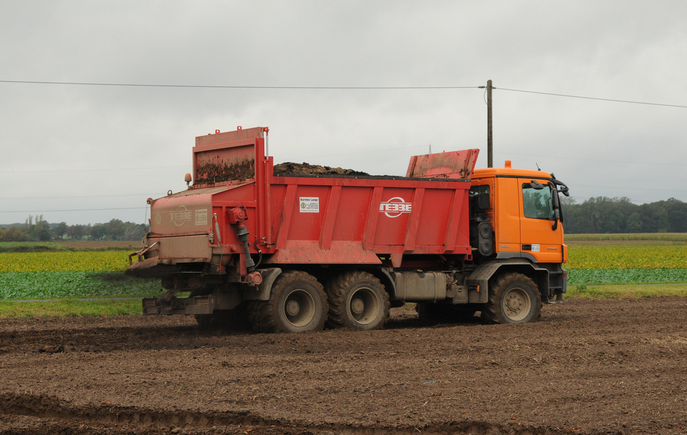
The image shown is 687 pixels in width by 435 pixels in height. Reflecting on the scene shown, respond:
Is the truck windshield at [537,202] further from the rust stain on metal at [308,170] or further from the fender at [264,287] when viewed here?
the fender at [264,287]

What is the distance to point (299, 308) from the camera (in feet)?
39.9

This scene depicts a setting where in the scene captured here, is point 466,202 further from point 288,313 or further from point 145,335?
point 145,335

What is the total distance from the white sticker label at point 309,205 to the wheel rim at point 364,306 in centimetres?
169

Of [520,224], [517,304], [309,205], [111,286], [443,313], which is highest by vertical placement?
[309,205]

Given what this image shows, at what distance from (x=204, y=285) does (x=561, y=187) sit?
25.0 feet

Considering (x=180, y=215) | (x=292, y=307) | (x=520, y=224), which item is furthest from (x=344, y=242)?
(x=520, y=224)

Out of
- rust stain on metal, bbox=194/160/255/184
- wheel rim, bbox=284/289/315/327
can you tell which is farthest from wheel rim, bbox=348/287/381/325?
rust stain on metal, bbox=194/160/255/184

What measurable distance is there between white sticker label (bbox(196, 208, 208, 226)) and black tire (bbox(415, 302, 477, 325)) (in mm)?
5851

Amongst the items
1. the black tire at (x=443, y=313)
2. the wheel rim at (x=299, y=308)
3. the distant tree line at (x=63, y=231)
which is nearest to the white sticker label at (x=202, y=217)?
the wheel rim at (x=299, y=308)

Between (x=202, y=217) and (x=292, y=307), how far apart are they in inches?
85.9

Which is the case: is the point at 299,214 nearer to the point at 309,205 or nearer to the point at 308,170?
the point at 309,205

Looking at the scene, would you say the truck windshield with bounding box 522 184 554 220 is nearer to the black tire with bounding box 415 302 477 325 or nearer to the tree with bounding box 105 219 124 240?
the black tire with bounding box 415 302 477 325

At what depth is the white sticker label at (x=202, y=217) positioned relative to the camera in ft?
36.7

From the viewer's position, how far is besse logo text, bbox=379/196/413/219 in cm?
1289
